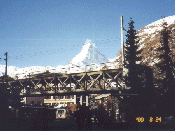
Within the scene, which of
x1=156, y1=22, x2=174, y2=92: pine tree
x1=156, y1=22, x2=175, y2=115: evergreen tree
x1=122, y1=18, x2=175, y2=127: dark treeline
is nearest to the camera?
x1=122, y1=18, x2=175, y2=127: dark treeline

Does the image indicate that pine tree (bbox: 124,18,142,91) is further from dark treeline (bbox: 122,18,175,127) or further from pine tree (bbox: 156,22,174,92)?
pine tree (bbox: 156,22,174,92)

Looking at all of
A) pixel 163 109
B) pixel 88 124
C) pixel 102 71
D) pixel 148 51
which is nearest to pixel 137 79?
pixel 163 109

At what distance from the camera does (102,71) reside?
2373 centimetres

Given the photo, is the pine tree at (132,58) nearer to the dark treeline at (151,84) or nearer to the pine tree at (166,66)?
the dark treeline at (151,84)

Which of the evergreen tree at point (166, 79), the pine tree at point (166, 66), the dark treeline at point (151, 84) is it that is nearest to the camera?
the dark treeline at point (151, 84)

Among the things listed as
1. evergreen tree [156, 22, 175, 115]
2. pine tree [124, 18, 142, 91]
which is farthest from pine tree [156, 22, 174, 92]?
pine tree [124, 18, 142, 91]

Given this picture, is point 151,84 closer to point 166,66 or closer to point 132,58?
point 166,66

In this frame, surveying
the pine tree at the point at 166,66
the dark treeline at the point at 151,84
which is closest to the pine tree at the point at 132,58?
the dark treeline at the point at 151,84

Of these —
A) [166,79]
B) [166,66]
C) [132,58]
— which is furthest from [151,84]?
[132,58]

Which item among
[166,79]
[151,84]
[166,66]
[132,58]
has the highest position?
[132,58]

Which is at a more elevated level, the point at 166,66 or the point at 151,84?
the point at 166,66

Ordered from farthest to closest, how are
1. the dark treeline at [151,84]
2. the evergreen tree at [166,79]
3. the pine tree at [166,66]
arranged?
the pine tree at [166,66] < the evergreen tree at [166,79] < the dark treeline at [151,84]

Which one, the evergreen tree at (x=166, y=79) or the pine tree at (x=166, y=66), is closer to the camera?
the evergreen tree at (x=166, y=79)

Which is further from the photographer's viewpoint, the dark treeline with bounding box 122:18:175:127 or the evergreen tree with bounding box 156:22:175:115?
the evergreen tree with bounding box 156:22:175:115
